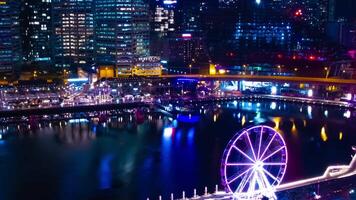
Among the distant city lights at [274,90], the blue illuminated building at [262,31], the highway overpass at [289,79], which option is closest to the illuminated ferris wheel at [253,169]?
the highway overpass at [289,79]

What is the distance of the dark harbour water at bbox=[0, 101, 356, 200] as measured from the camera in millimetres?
8586

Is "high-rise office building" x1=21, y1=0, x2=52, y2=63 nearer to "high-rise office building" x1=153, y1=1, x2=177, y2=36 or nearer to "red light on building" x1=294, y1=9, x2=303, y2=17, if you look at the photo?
"high-rise office building" x1=153, y1=1, x2=177, y2=36

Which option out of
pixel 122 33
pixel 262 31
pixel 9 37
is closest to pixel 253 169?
pixel 9 37

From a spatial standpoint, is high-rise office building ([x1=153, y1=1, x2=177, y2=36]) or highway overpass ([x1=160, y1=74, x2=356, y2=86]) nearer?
highway overpass ([x1=160, y1=74, x2=356, y2=86])

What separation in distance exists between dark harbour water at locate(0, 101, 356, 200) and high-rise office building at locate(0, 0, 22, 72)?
742 centimetres

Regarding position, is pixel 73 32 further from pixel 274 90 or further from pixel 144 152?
pixel 144 152

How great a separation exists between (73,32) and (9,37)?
4.81m

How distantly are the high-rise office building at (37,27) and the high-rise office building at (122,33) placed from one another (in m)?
3.45

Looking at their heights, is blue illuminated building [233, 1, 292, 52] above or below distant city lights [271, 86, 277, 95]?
above

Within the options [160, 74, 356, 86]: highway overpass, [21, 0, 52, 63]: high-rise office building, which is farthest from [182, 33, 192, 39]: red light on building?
[21, 0, 52, 63]: high-rise office building

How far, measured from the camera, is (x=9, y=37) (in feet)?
68.9

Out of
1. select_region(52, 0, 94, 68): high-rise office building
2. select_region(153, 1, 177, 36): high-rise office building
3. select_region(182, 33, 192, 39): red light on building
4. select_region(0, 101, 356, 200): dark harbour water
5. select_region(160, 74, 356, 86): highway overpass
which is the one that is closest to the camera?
select_region(0, 101, 356, 200): dark harbour water

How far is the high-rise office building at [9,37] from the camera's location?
67.1ft

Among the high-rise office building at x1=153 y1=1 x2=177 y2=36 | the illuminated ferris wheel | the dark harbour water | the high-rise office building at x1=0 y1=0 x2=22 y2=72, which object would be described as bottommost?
the dark harbour water
